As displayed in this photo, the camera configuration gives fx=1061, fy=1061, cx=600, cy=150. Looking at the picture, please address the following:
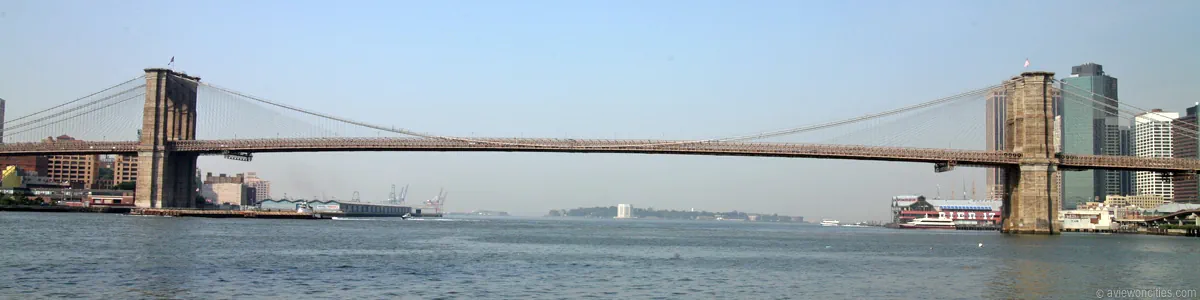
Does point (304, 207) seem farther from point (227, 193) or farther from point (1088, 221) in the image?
point (1088, 221)

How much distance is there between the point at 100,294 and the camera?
22.6 meters

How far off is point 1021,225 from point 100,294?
5836 cm

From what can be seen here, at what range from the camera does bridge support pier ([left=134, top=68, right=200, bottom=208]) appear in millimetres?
78312

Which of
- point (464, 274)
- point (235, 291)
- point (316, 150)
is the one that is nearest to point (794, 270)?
point (464, 274)

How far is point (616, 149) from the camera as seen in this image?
245 ft

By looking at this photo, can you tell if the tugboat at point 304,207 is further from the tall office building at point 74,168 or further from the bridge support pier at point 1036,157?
the bridge support pier at point 1036,157

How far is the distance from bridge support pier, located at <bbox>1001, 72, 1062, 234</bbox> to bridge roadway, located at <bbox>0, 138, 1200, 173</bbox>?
4.80ft

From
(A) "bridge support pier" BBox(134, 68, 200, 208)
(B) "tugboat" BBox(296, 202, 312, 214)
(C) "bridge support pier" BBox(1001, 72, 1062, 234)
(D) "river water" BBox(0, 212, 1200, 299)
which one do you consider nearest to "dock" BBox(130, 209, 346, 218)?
(A) "bridge support pier" BBox(134, 68, 200, 208)

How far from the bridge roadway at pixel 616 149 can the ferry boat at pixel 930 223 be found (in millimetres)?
48841

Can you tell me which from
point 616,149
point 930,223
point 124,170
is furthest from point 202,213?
point 124,170

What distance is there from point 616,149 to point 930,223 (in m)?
62.0

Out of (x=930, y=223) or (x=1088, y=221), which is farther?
(x=930, y=223)

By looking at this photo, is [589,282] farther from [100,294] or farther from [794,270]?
[100,294]

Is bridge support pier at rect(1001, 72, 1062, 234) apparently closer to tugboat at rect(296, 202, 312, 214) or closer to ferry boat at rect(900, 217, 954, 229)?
ferry boat at rect(900, 217, 954, 229)
